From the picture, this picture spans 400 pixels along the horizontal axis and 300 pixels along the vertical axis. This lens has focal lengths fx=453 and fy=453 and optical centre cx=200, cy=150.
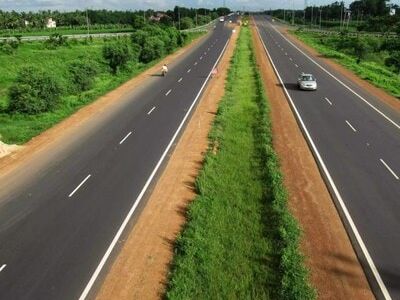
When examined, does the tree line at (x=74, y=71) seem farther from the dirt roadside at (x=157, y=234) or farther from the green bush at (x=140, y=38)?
the dirt roadside at (x=157, y=234)

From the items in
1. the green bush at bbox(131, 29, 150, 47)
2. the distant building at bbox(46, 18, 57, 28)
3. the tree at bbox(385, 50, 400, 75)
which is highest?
the distant building at bbox(46, 18, 57, 28)

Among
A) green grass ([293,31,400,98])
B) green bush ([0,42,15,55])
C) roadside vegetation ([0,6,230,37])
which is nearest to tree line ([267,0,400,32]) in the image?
roadside vegetation ([0,6,230,37])

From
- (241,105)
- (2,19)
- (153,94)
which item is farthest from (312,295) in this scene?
(2,19)

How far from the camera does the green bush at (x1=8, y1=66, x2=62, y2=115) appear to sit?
3019 cm

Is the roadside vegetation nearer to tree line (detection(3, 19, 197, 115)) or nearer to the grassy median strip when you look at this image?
tree line (detection(3, 19, 197, 115))

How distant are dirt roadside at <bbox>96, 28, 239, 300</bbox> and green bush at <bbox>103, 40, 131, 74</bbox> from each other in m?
29.2

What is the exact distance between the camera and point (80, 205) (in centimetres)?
1656

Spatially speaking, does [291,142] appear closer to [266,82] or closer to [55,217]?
[55,217]

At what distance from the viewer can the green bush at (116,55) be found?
50344 mm

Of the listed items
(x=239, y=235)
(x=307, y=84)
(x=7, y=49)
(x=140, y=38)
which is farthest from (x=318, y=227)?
(x=7, y=49)

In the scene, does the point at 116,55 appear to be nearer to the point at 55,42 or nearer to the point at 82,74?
the point at 82,74

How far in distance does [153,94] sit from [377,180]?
22.3 meters

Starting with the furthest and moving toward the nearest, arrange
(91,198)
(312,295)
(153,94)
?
(153,94), (91,198), (312,295)

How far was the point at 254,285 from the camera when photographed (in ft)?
38.4
